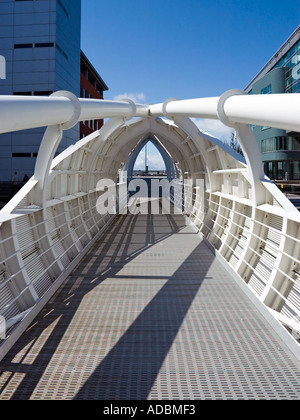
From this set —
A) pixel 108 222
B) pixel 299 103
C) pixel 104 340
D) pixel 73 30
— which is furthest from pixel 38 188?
pixel 73 30

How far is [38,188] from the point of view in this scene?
6.44 metres

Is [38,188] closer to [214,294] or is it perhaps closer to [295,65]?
[214,294]

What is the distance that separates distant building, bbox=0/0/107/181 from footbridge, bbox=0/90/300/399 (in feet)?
87.5

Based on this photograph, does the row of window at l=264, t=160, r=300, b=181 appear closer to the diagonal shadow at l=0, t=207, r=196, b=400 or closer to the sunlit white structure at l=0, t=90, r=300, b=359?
the sunlit white structure at l=0, t=90, r=300, b=359

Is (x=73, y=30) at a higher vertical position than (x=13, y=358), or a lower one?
higher

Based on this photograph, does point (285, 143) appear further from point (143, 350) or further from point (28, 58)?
point (143, 350)

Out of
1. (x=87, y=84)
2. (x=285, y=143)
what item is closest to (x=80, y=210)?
(x=285, y=143)

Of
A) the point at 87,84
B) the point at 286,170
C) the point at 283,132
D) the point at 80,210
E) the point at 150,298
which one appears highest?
the point at 87,84

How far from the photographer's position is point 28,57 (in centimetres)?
3403

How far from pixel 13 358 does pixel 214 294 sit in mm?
3439

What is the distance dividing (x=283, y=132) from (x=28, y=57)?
26170 millimetres

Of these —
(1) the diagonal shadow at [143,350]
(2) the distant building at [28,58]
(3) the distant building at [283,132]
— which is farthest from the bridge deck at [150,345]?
(3) the distant building at [283,132]

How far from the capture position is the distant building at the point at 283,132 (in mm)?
38375

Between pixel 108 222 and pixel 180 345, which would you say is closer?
pixel 180 345
